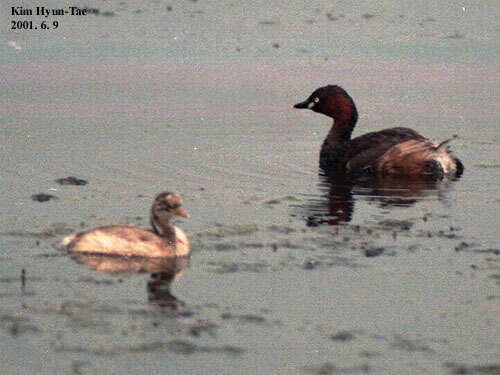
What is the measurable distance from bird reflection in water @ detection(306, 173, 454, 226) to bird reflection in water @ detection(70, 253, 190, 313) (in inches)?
111

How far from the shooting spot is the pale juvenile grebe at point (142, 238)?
43.8 feet

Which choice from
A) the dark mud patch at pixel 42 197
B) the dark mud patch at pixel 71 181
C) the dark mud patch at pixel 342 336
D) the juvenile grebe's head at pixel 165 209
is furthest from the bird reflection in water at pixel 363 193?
the dark mud patch at pixel 342 336

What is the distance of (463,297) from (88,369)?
171 inches

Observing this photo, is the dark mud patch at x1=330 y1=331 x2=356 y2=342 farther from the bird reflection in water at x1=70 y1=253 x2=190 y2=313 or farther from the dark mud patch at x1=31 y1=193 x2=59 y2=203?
the dark mud patch at x1=31 y1=193 x2=59 y2=203

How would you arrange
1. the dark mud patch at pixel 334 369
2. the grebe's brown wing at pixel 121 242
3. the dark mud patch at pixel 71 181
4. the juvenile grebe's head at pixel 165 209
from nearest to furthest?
the dark mud patch at pixel 334 369 → the grebe's brown wing at pixel 121 242 → the juvenile grebe's head at pixel 165 209 → the dark mud patch at pixel 71 181

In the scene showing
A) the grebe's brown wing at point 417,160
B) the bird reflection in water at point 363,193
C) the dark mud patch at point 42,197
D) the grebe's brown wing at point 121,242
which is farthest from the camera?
the grebe's brown wing at point 417,160

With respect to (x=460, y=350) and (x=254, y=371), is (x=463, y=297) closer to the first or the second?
(x=460, y=350)

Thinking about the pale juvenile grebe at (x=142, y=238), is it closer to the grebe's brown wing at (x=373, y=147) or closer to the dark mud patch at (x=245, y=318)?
the dark mud patch at (x=245, y=318)

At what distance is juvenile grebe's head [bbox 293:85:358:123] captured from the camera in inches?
848

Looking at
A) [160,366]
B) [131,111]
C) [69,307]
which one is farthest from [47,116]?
[160,366]

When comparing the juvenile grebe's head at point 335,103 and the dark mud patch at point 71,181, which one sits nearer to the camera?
the dark mud patch at point 71,181

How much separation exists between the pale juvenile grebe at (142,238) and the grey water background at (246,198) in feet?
0.83

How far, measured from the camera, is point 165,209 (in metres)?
13.7

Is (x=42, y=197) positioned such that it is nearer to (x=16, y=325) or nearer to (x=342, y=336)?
(x=16, y=325)
